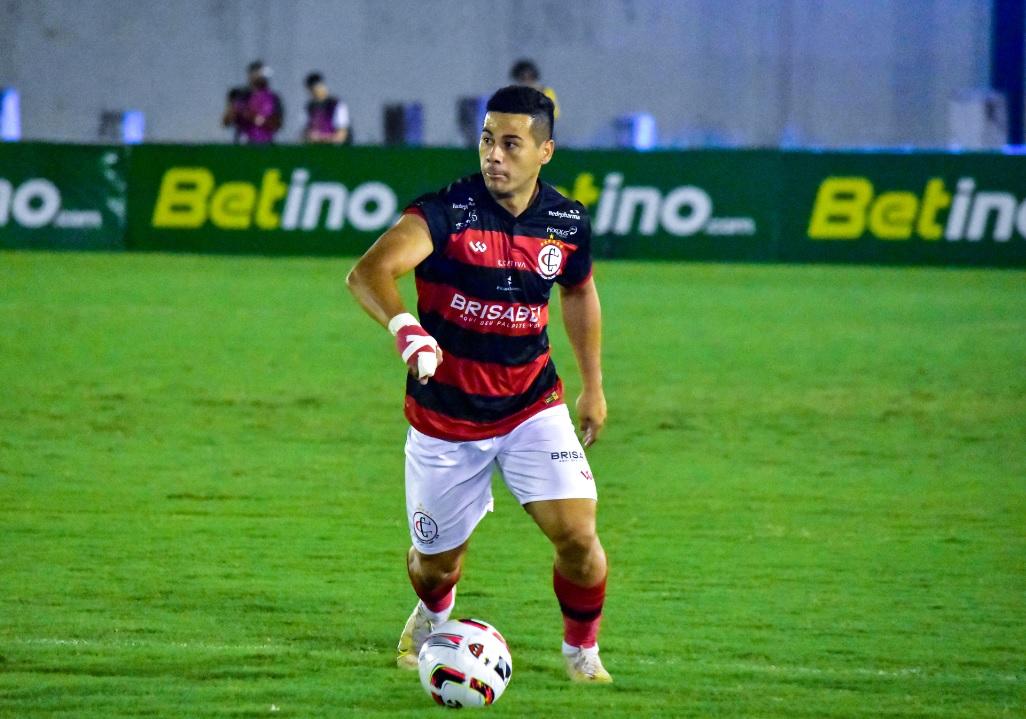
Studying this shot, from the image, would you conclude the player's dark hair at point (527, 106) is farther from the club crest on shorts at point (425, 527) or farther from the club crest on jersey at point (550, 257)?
the club crest on shorts at point (425, 527)

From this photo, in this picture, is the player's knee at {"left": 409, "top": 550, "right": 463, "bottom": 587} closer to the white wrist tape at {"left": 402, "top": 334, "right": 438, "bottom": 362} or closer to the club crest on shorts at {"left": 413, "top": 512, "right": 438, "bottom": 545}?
the club crest on shorts at {"left": 413, "top": 512, "right": 438, "bottom": 545}

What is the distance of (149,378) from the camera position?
12523mm

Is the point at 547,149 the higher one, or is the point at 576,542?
the point at 547,149

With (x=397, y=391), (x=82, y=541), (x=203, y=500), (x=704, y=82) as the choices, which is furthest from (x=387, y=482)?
(x=704, y=82)

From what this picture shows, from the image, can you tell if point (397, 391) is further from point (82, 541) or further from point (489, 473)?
point (489, 473)

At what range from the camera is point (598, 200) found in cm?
2173

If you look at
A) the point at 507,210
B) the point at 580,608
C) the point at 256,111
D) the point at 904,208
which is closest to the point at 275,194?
the point at 256,111

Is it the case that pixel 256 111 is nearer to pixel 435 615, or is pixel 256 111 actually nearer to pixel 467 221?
pixel 435 615

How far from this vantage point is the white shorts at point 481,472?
17.3 ft

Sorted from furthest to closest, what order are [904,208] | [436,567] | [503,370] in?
1. [904,208]
2. [436,567]
3. [503,370]

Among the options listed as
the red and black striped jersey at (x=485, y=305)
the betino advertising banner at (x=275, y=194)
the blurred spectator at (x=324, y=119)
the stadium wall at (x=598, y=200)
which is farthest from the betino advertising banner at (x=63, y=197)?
the red and black striped jersey at (x=485, y=305)

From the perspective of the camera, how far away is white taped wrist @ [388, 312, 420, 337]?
15.5ft

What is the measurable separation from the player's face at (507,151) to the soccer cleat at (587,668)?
1.54m

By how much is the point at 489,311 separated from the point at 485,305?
2 cm
